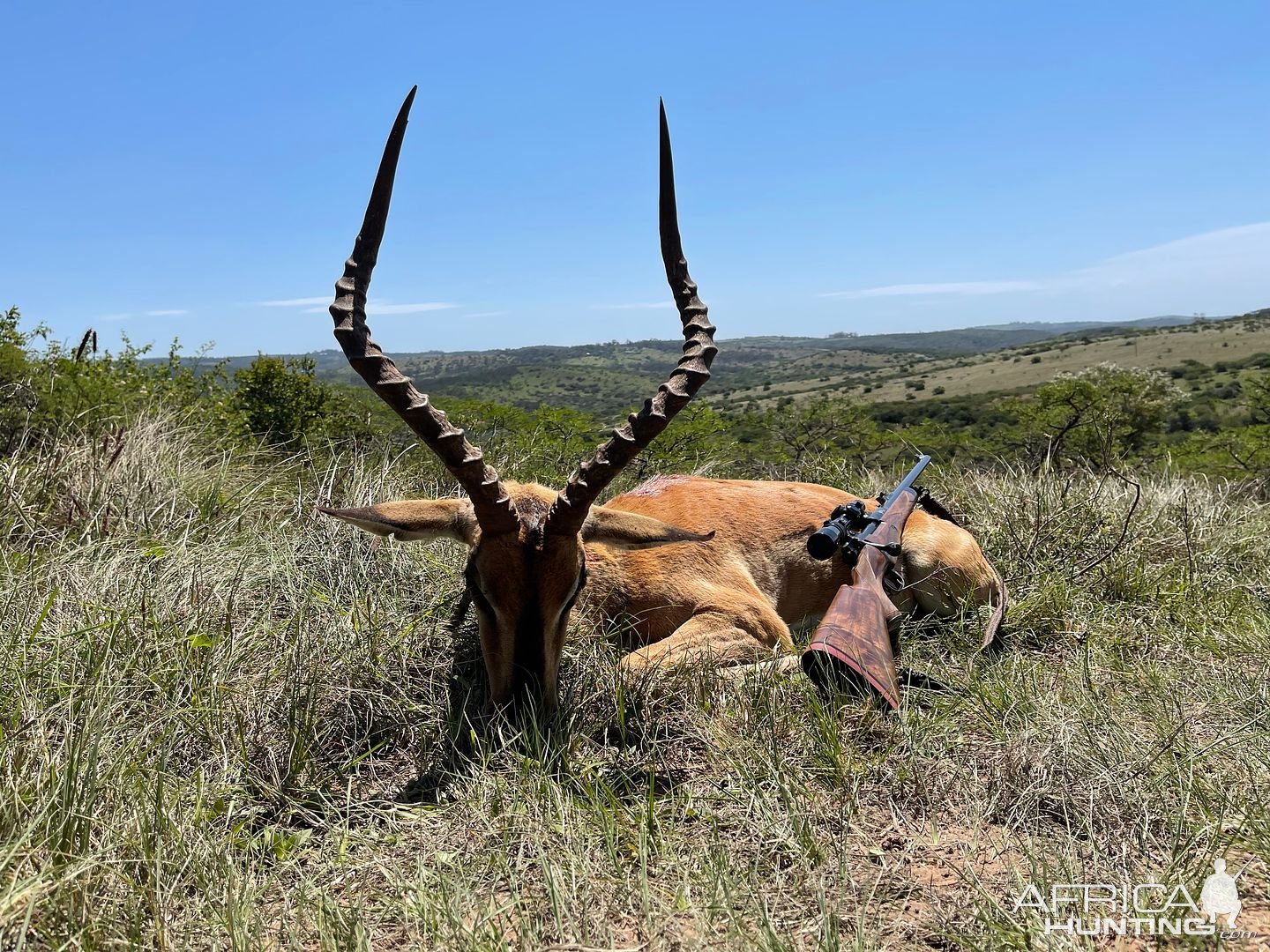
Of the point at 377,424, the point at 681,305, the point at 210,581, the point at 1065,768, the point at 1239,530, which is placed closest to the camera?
the point at 1065,768

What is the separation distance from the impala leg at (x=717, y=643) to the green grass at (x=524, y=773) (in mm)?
270

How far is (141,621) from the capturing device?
4.65 m

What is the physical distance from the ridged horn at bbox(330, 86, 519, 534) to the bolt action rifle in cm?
186

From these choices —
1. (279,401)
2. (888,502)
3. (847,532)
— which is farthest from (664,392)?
(279,401)

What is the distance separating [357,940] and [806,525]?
502cm

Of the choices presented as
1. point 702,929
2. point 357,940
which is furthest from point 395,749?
point 702,929

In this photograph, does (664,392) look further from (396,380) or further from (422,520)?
(422,520)

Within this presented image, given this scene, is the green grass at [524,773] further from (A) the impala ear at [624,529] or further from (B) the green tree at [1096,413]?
(B) the green tree at [1096,413]

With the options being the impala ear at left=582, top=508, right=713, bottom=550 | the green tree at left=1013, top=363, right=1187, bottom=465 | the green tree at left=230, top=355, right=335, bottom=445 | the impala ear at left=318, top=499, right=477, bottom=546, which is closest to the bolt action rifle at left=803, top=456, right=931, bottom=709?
the impala ear at left=582, top=508, right=713, bottom=550

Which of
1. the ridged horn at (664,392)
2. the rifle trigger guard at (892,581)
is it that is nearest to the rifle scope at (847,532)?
the rifle trigger guard at (892,581)

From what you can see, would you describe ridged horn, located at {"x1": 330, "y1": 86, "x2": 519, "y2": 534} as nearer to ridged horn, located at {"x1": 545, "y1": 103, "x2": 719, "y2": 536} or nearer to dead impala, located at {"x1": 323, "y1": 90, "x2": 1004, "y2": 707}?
dead impala, located at {"x1": 323, "y1": 90, "x2": 1004, "y2": 707}

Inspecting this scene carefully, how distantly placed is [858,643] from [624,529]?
Answer: 1530 millimetres

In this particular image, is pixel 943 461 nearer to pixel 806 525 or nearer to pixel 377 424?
pixel 806 525

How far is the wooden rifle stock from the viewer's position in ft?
14.4
